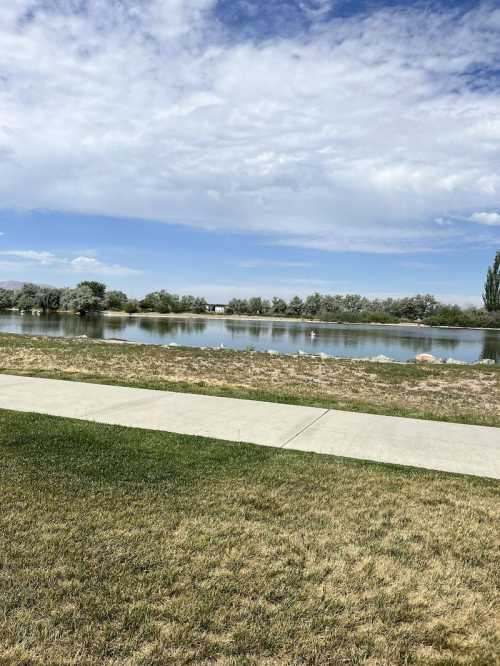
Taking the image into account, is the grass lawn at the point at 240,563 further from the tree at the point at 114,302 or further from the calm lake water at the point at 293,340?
the tree at the point at 114,302

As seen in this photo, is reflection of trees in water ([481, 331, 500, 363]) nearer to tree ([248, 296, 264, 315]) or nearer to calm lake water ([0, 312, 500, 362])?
calm lake water ([0, 312, 500, 362])

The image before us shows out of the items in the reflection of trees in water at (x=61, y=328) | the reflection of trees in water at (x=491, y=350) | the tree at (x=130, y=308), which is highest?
the tree at (x=130, y=308)

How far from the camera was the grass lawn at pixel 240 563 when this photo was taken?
2338 mm

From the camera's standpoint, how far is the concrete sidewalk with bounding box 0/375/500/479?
5.84 m

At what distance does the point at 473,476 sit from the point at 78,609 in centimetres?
416

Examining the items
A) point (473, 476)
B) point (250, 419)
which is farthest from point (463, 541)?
point (250, 419)

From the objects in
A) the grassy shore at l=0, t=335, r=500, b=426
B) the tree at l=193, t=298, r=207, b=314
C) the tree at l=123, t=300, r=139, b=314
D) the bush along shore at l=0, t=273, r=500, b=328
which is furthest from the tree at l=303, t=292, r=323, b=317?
the grassy shore at l=0, t=335, r=500, b=426

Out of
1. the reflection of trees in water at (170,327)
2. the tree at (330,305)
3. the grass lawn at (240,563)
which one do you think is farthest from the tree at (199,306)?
the grass lawn at (240,563)

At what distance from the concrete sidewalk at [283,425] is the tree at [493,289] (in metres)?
94.5

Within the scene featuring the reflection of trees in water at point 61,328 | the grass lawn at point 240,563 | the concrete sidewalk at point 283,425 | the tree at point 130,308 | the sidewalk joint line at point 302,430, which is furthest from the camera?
the tree at point 130,308

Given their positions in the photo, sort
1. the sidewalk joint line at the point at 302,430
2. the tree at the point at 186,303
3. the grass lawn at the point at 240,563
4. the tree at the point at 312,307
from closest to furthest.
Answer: the grass lawn at the point at 240,563 → the sidewalk joint line at the point at 302,430 → the tree at the point at 186,303 → the tree at the point at 312,307

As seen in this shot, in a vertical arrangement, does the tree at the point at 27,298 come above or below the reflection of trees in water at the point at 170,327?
above

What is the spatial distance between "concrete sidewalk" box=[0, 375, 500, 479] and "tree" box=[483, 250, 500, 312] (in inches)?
3721

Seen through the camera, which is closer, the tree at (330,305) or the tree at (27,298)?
the tree at (27,298)
